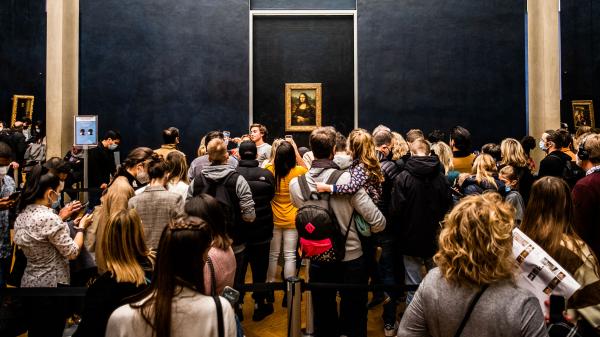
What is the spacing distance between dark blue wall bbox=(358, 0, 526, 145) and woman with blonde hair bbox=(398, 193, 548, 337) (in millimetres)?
10511

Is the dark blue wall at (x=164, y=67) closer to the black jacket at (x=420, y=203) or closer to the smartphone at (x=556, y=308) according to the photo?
the black jacket at (x=420, y=203)

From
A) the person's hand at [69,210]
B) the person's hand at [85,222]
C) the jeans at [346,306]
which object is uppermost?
the person's hand at [69,210]

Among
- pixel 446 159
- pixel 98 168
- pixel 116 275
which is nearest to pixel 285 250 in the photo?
pixel 446 159

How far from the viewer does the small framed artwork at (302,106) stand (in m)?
12.8

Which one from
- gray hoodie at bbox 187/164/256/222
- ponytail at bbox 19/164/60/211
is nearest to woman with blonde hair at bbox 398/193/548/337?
gray hoodie at bbox 187/164/256/222

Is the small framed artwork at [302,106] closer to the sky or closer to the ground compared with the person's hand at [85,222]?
closer to the sky

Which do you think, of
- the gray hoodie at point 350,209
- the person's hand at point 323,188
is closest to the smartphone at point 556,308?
the gray hoodie at point 350,209

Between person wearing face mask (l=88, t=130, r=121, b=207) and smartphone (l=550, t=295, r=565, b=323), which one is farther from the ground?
person wearing face mask (l=88, t=130, r=121, b=207)

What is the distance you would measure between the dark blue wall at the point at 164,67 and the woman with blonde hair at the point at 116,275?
9978mm

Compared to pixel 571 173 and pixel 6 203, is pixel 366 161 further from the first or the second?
pixel 6 203

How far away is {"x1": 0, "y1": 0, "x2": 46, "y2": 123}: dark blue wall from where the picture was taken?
17.1 meters

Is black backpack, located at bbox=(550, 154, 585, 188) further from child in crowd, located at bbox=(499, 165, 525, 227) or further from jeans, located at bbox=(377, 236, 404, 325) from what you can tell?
jeans, located at bbox=(377, 236, 404, 325)

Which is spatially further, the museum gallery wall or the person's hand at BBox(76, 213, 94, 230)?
the museum gallery wall

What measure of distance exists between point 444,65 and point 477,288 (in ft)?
36.3
